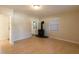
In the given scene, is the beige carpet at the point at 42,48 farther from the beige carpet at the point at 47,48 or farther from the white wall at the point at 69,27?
the white wall at the point at 69,27

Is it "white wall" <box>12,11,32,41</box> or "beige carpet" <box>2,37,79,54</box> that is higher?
"white wall" <box>12,11,32,41</box>

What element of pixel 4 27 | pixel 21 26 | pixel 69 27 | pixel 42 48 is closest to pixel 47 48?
pixel 42 48

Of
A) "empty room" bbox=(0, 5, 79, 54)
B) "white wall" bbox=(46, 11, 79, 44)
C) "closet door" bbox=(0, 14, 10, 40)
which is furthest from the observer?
"closet door" bbox=(0, 14, 10, 40)

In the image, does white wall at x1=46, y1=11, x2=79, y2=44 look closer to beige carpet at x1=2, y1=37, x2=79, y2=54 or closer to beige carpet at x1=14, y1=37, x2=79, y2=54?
beige carpet at x1=14, y1=37, x2=79, y2=54

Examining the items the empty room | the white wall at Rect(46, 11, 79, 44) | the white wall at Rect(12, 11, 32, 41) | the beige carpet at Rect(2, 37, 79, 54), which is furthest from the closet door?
the white wall at Rect(46, 11, 79, 44)

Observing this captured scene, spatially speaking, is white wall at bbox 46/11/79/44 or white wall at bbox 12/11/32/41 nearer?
white wall at bbox 46/11/79/44

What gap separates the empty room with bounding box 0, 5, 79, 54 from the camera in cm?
427

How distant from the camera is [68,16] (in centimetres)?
551

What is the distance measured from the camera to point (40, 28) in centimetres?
830

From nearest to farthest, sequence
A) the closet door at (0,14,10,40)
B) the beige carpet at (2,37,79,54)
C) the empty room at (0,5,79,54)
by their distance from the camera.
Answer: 1. the beige carpet at (2,37,79,54)
2. the empty room at (0,5,79,54)
3. the closet door at (0,14,10,40)

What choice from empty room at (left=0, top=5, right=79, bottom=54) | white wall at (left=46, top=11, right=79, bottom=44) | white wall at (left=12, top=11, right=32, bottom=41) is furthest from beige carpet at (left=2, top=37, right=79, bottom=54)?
white wall at (left=12, top=11, right=32, bottom=41)
